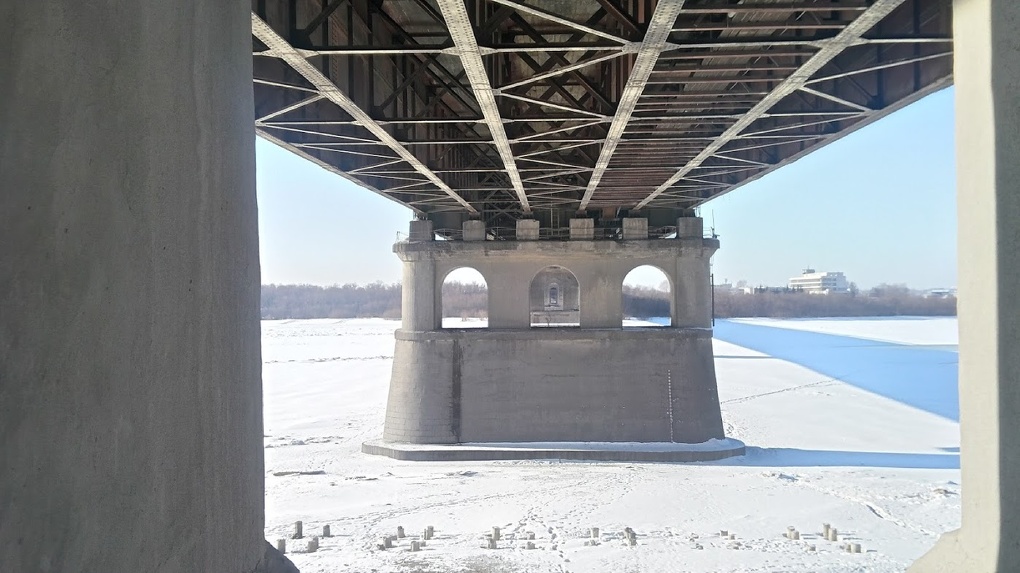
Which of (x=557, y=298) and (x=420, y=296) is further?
(x=557, y=298)

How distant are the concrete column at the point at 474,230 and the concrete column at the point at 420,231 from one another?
167 centimetres

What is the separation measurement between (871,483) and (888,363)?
58313 mm

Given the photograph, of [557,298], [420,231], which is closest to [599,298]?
[420,231]

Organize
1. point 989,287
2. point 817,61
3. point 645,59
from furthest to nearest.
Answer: point 817,61, point 645,59, point 989,287

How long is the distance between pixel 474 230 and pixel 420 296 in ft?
12.2

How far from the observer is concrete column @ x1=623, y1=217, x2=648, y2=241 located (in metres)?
27.0

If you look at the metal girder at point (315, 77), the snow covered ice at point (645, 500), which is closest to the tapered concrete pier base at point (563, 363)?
the snow covered ice at point (645, 500)

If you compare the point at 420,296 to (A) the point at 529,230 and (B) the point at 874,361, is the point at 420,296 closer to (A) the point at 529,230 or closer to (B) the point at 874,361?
(A) the point at 529,230

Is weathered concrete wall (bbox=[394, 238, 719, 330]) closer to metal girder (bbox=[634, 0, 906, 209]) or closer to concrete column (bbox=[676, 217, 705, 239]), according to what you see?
concrete column (bbox=[676, 217, 705, 239])

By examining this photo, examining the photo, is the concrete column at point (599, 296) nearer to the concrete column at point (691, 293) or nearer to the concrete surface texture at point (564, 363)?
the concrete surface texture at point (564, 363)

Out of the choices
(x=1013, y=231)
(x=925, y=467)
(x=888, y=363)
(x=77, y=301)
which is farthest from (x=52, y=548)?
(x=888, y=363)

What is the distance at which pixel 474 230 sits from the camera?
27094 mm

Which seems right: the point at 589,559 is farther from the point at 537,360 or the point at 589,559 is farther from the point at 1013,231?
the point at 1013,231

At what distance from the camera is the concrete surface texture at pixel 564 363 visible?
25500 mm
